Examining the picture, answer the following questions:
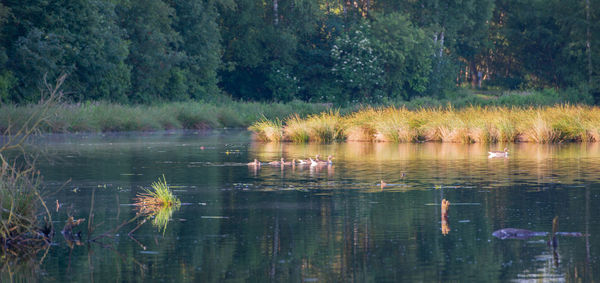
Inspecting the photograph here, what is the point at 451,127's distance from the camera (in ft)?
123

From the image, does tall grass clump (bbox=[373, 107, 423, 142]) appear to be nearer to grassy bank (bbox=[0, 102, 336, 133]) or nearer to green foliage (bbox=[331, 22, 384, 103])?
grassy bank (bbox=[0, 102, 336, 133])

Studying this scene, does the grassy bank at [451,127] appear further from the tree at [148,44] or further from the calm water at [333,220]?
the tree at [148,44]

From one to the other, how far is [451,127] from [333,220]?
78.3 ft

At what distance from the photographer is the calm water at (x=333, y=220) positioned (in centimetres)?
1049

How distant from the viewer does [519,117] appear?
3816 centimetres

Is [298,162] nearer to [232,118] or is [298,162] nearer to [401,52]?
[232,118]

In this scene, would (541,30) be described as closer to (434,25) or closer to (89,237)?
(434,25)

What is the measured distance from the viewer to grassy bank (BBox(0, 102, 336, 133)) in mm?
45000

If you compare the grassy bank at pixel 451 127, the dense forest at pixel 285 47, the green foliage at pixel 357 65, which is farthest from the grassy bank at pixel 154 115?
the green foliage at pixel 357 65

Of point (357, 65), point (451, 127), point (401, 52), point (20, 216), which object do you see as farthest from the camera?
point (401, 52)

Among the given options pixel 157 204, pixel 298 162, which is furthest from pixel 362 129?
pixel 157 204

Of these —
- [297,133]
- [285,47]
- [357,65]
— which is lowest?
[297,133]

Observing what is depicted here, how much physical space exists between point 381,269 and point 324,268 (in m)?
0.64

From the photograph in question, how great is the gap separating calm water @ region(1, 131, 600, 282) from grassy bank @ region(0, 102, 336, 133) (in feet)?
61.1
